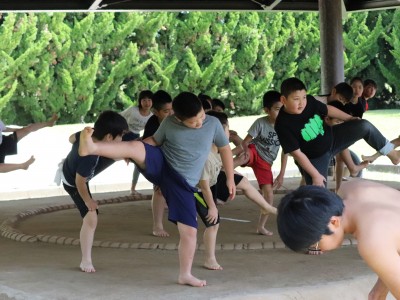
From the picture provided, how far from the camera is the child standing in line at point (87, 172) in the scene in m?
3.89

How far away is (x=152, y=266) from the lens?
13.9 ft

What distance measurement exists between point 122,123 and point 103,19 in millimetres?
9290

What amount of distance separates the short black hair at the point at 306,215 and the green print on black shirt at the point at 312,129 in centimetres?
236

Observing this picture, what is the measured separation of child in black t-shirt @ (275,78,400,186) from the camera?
445 cm

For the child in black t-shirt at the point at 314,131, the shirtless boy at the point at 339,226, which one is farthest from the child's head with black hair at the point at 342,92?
the shirtless boy at the point at 339,226

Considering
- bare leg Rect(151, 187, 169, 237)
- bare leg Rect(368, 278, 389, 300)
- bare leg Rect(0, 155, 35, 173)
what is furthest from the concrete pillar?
bare leg Rect(368, 278, 389, 300)

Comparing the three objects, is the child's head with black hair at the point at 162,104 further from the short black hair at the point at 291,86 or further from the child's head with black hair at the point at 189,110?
the child's head with black hair at the point at 189,110

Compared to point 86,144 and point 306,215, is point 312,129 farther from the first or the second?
point 306,215

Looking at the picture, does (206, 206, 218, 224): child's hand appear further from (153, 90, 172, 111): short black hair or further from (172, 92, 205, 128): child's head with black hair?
(153, 90, 172, 111): short black hair

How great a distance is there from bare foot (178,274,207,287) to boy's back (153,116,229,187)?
0.40 m

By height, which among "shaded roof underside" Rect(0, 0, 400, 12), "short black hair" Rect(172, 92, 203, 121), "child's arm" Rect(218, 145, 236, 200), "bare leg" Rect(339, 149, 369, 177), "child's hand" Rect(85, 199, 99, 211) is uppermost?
"short black hair" Rect(172, 92, 203, 121)

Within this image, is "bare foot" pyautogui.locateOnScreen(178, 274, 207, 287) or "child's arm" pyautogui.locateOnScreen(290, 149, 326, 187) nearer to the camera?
"bare foot" pyautogui.locateOnScreen(178, 274, 207, 287)

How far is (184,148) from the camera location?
12.7 feet

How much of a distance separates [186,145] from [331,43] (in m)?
4.75
